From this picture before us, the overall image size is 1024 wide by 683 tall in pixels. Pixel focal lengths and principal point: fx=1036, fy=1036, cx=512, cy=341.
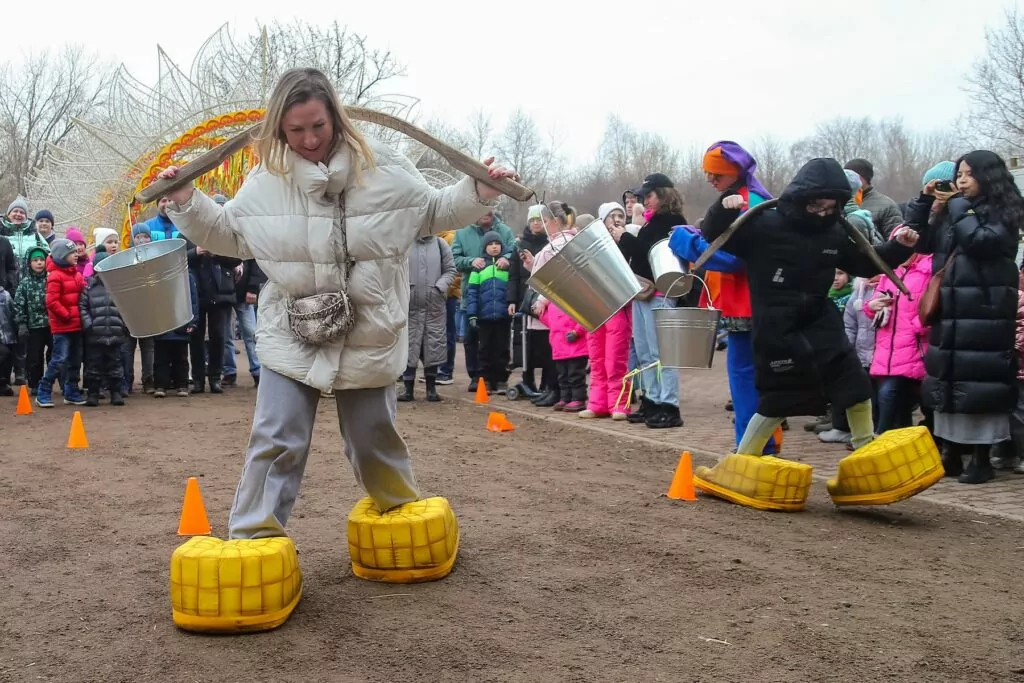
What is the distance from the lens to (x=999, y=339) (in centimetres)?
638

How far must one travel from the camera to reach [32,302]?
38.0ft

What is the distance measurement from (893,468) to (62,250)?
28.7 ft

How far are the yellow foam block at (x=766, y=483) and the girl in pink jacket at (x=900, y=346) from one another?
213 centimetres

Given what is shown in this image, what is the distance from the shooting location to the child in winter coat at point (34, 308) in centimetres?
1156

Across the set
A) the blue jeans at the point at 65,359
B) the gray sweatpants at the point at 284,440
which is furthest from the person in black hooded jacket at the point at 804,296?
the blue jeans at the point at 65,359

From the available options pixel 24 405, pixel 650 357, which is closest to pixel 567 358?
pixel 650 357

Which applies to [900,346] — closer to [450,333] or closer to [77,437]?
[77,437]

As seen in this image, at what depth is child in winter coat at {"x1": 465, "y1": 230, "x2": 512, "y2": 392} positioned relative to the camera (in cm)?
1191

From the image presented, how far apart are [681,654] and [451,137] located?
1336 inches

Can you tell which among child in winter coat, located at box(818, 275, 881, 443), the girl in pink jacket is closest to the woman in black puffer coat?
the girl in pink jacket

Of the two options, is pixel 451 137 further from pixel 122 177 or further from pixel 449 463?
pixel 449 463

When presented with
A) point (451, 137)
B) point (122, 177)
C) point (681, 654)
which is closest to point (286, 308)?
point (681, 654)

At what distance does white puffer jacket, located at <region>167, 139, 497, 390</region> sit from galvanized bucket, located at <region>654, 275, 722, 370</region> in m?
2.62

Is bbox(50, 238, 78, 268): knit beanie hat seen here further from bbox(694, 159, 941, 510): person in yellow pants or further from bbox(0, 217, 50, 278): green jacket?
bbox(694, 159, 941, 510): person in yellow pants
